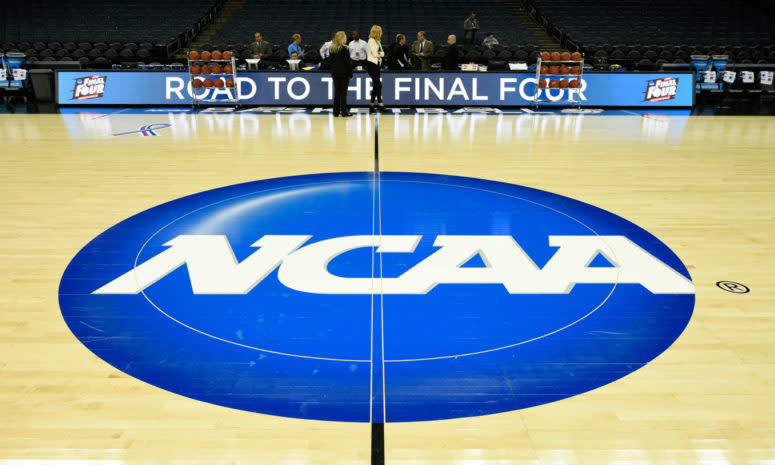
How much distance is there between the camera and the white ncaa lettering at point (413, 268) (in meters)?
3.55

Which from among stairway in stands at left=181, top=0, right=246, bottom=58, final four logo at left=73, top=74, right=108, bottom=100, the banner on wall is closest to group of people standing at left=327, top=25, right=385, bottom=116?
the banner on wall

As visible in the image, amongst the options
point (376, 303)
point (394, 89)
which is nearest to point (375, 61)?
point (394, 89)

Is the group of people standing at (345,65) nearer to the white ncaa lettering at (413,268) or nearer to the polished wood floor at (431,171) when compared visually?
the polished wood floor at (431,171)

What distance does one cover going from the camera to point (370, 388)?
2510mm

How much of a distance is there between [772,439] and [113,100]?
1396cm

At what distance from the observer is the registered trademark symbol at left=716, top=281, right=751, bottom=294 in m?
3.57

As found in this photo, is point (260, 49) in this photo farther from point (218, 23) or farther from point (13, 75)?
point (218, 23)

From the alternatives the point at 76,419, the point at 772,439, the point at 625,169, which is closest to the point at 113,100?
the point at 625,169

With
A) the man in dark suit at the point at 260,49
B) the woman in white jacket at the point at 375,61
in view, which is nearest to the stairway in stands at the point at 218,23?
the man in dark suit at the point at 260,49

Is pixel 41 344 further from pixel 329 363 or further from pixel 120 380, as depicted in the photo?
pixel 329 363

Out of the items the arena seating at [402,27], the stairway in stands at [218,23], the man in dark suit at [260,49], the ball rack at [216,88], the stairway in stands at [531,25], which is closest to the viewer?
the ball rack at [216,88]

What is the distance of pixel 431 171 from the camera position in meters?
6.61

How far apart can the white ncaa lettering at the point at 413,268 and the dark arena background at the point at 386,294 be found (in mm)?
24

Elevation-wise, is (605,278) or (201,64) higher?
(201,64)
